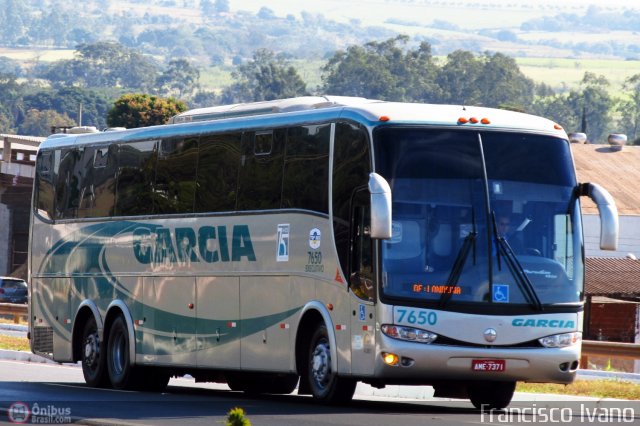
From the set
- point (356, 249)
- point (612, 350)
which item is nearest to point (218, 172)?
point (356, 249)

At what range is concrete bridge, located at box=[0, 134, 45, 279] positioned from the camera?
7056 centimetres

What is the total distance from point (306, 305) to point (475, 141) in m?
2.73

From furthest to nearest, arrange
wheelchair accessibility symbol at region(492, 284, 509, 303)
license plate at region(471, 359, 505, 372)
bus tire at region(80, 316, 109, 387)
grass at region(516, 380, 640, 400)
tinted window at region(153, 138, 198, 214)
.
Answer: bus tire at region(80, 316, 109, 387) → tinted window at region(153, 138, 198, 214) → grass at region(516, 380, 640, 400) → wheelchair accessibility symbol at region(492, 284, 509, 303) → license plate at region(471, 359, 505, 372)

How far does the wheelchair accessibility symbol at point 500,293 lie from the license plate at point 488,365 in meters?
0.63

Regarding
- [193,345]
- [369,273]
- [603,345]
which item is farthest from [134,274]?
[603,345]

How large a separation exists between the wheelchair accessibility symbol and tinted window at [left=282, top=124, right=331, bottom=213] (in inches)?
87.8

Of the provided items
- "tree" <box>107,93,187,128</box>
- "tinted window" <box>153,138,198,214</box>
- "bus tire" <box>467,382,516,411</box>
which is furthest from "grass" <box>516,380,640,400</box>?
"tree" <box>107,93,187,128</box>

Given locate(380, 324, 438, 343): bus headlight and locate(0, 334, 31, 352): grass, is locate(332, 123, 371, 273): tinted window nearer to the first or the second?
locate(380, 324, 438, 343): bus headlight

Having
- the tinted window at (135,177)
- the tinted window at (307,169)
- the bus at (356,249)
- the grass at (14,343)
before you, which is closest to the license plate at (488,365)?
the bus at (356,249)

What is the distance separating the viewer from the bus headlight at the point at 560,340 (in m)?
16.1

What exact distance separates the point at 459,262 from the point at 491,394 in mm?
2447

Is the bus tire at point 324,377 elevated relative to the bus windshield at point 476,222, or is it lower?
lower

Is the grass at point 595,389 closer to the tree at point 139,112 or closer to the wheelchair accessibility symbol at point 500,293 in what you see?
the wheelchair accessibility symbol at point 500,293

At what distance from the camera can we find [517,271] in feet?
52.6
